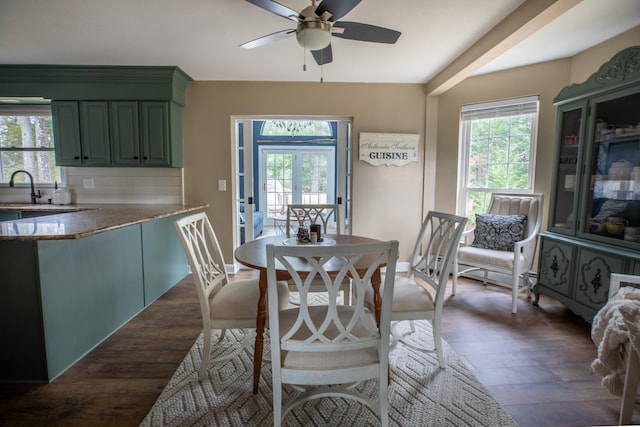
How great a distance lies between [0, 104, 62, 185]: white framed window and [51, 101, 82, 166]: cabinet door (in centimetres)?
54

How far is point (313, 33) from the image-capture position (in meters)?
1.66

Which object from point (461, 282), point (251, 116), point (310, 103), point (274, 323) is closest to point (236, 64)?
point (251, 116)

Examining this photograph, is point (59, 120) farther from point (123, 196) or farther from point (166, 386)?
point (166, 386)

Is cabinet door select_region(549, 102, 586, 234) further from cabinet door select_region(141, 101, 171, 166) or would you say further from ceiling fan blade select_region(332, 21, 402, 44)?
cabinet door select_region(141, 101, 171, 166)

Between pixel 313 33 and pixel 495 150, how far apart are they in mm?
2749

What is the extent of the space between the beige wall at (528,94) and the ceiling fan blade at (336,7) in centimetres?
244

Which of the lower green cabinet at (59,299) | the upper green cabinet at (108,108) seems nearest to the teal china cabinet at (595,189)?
the lower green cabinet at (59,299)

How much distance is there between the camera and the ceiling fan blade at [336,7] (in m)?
1.51

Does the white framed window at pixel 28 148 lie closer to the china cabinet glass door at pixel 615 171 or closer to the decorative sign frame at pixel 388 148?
the decorative sign frame at pixel 388 148

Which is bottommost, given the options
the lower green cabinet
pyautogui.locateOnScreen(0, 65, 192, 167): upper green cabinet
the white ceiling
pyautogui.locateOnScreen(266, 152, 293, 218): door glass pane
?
the lower green cabinet

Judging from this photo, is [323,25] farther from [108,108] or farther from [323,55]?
[108,108]

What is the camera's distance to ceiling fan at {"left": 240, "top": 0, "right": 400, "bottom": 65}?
5.07 ft

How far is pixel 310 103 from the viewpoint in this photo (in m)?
3.56

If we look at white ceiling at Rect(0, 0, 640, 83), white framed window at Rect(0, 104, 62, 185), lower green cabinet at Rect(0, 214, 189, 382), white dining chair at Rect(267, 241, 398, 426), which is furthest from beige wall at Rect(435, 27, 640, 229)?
white framed window at Rect(0, 104, 62, 185)
